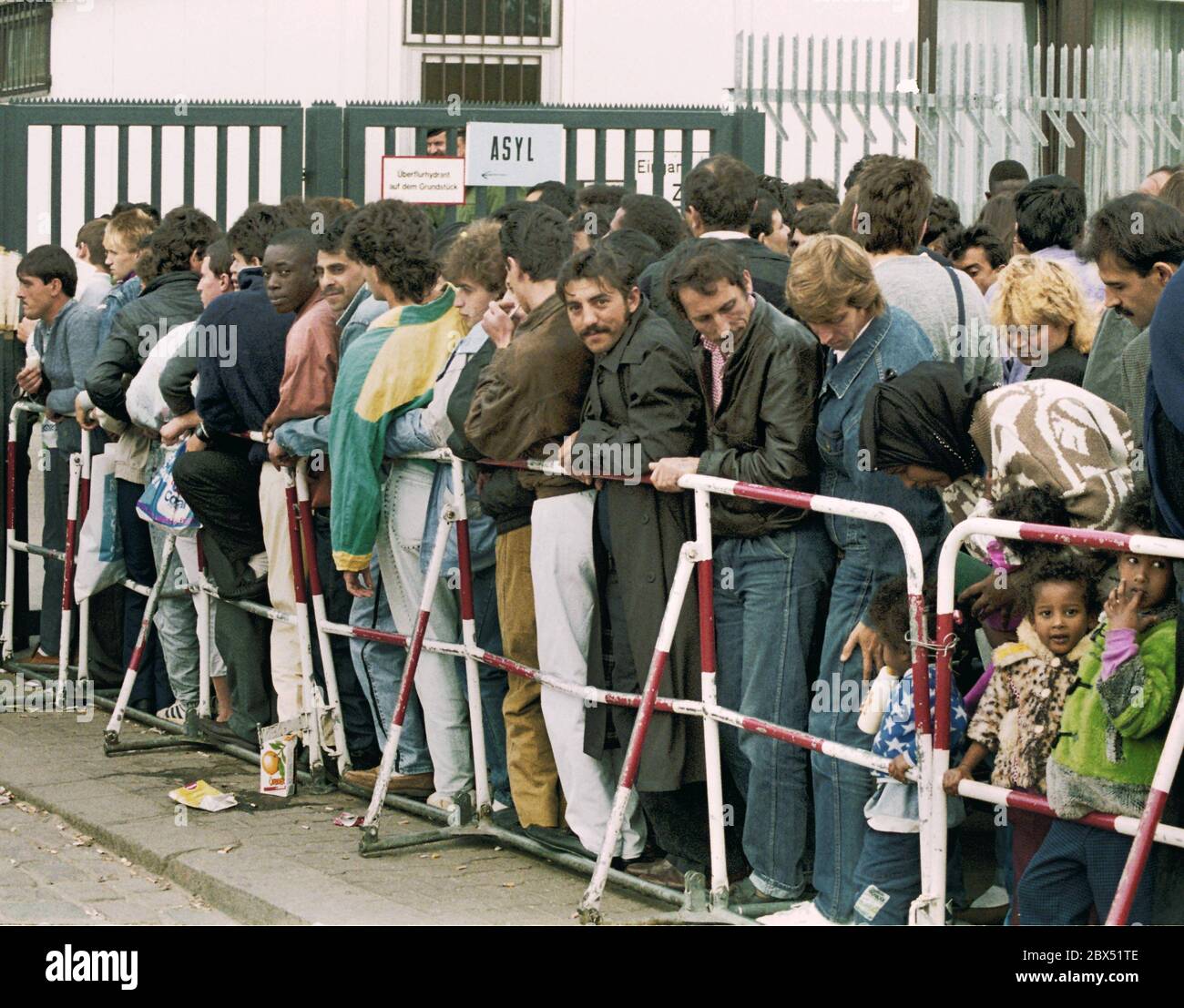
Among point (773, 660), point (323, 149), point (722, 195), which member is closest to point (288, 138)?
point (323, 149)

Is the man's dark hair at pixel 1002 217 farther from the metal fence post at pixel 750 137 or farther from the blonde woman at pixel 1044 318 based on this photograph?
the blonde woman at pixel 1044 318

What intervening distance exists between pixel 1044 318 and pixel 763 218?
257 cm

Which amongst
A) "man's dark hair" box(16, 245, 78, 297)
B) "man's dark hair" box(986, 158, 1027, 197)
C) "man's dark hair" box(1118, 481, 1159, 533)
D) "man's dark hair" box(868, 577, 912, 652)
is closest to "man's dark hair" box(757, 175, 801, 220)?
"man's dark hair" box(986, 158, 1027, 197)

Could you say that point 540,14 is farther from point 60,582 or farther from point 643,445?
point 643,445

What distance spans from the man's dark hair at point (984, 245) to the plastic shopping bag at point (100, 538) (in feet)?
13.0

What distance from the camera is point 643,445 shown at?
615 cm

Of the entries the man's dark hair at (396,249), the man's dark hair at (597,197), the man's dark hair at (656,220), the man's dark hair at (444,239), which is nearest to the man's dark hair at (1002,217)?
the man's dark hair at (597,197)

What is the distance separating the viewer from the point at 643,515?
6176 mm

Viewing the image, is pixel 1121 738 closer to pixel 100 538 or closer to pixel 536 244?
pixel 536 244

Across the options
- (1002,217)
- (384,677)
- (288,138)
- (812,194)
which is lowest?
(384,677)

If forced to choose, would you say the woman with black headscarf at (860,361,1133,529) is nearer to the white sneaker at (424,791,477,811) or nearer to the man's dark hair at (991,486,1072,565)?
the man's dark hair at (991,486,1072,565)

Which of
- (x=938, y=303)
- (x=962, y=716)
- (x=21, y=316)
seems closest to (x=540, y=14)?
(x=21, y=316)

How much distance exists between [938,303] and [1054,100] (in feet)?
35.3

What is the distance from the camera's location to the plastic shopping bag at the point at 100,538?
375 inches
